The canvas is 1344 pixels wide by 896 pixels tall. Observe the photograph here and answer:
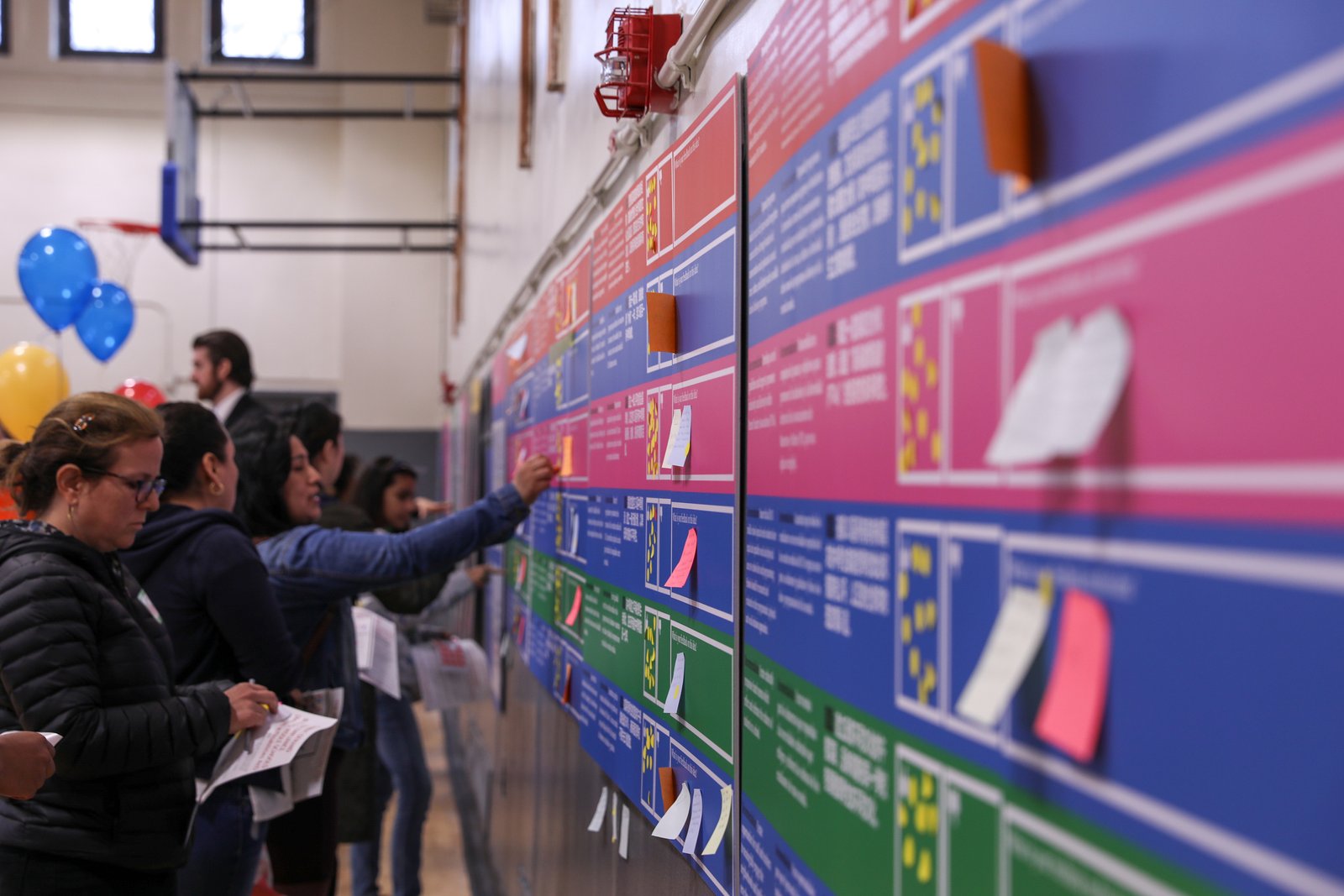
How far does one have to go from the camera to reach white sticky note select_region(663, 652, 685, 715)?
152 cm

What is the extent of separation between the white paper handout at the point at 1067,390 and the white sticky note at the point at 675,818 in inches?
38.0

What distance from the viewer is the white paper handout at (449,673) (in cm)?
400

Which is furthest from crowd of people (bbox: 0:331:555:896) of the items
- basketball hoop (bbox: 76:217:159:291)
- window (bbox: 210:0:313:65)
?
window (bbox: 210:0:313:65)

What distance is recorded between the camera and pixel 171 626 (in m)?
2.29

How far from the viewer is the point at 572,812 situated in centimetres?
256

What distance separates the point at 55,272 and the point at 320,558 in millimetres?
6204

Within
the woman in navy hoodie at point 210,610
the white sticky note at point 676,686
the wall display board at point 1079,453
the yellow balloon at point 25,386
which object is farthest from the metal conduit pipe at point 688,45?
the yellow balloon at point 25,386

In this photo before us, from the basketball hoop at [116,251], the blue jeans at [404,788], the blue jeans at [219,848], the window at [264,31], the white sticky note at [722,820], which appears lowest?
the blue jeans at [404,788]

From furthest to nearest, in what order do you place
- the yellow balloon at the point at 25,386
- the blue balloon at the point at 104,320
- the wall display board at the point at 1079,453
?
the blue balloon at the point at 104,320 < the yellow balloon at the point at 25,386 < the wall display board at the point at 1079,453

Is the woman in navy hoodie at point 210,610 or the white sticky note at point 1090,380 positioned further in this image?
the woman in navy hoodie at point 210,610

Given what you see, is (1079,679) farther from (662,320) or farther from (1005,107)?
(662,320)

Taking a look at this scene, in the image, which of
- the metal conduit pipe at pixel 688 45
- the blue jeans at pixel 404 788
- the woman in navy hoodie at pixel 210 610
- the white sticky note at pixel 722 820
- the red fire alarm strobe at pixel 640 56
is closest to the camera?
the white sticky note at pixel 722 820

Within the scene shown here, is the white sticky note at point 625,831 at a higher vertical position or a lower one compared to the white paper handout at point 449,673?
higher

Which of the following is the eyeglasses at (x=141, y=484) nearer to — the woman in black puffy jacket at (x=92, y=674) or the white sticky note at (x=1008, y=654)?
the woman in black puffy jacket at (x=92, y=674)
